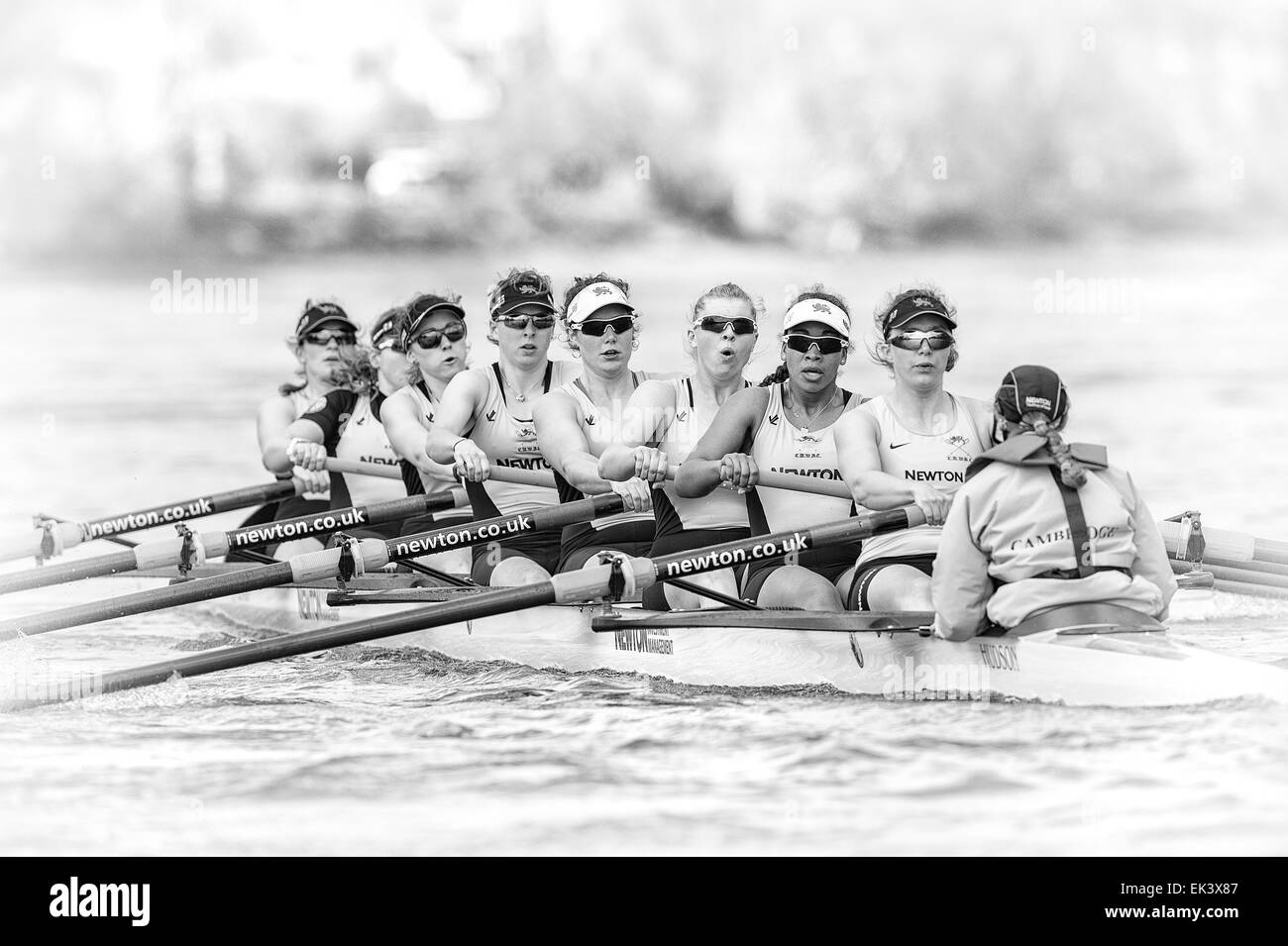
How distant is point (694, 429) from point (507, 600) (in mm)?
1034

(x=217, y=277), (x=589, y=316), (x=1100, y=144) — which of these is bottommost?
(x=589, y=316)

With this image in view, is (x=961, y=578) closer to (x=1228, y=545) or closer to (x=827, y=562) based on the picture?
(x=827, y=562)

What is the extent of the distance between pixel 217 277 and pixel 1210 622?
8.28 m

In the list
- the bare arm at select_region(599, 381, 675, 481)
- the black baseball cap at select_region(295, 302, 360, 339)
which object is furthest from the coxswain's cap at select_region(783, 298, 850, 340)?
the black baseball cap at select_region(295, 302, 360, 339)

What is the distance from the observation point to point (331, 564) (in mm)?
5805

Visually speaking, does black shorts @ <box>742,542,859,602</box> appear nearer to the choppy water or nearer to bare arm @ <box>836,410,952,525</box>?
bare arm @ <box>836,410,952,525</box>

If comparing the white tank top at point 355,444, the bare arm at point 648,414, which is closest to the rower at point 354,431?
the white tank top at point 355,444

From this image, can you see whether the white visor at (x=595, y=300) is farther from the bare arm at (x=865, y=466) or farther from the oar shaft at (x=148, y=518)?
the oar shaft at (x=148, y=518)

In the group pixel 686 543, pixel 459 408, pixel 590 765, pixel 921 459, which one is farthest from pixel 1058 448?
pixel 459 408

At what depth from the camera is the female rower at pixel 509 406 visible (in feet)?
20.9

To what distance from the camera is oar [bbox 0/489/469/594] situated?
19.9 ft

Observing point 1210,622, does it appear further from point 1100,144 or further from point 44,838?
point 1100,144

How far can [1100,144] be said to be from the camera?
13.6 m

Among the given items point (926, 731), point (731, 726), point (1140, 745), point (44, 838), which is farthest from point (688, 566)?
point (44, 838)
